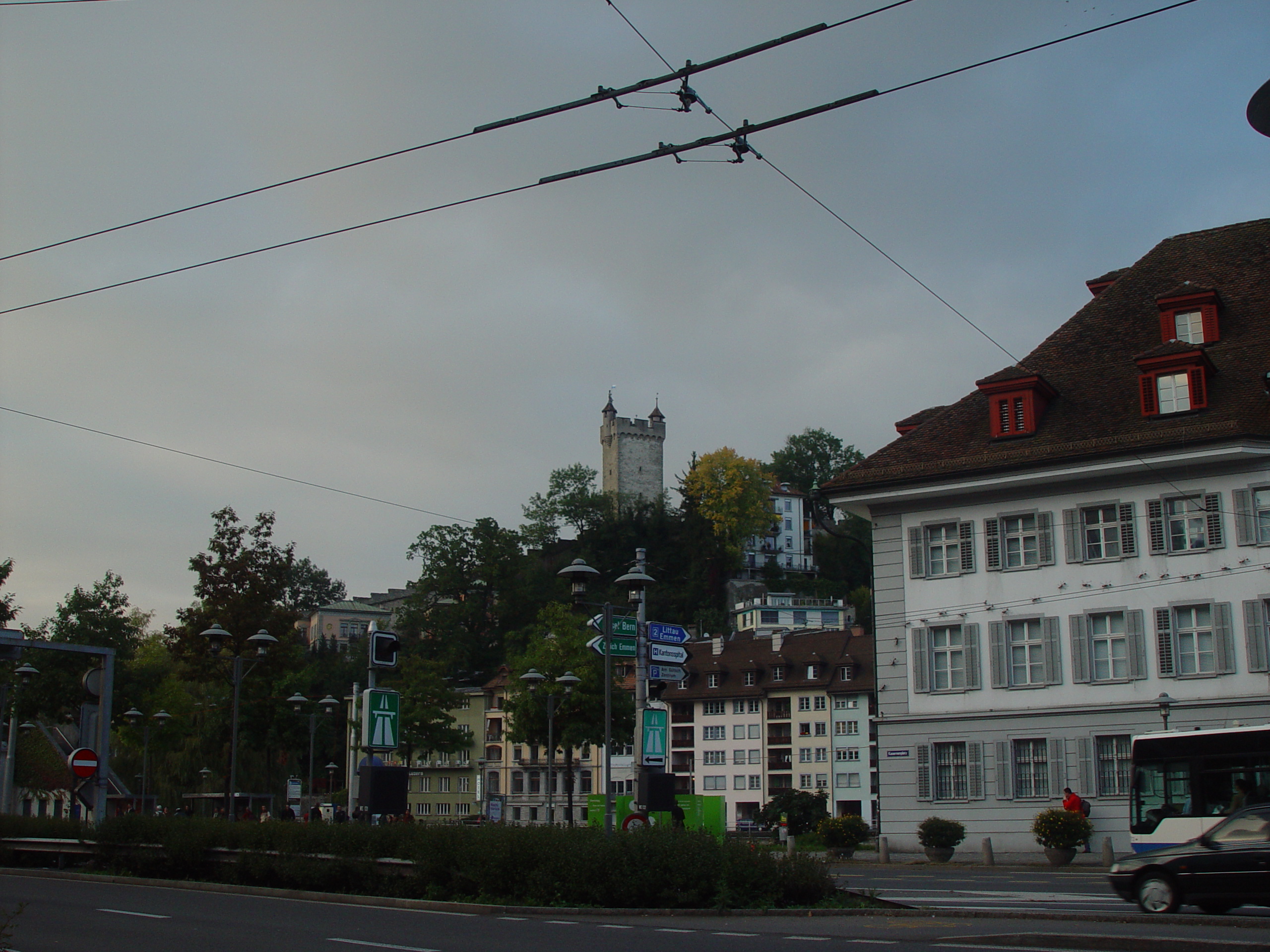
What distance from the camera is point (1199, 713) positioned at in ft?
103

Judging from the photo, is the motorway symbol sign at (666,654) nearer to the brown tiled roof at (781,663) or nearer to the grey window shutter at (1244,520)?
the grey window shutter at (1244,520)

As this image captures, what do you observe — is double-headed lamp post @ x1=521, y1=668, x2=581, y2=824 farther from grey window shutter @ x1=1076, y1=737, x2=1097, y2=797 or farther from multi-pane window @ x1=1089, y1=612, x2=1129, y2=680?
multi-pane window @ x1=1089, y1=612, x2=1129, y2=680

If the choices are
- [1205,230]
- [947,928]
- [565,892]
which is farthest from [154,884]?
[1205,230]

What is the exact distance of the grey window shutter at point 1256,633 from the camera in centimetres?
3100

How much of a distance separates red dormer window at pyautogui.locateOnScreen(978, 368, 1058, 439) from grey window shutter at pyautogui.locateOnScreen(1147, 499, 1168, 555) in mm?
3637

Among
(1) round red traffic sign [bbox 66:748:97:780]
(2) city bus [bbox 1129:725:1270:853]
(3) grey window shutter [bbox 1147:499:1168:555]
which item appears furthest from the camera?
(3) grey window shutter [bbox 1147:499:1168:555]

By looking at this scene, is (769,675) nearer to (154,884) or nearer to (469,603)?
(469,603)

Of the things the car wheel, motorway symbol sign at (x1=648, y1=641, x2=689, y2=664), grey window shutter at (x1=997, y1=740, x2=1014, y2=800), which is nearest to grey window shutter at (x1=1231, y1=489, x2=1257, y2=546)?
grey window shutter at (x1=997, y1=740, x2=1014, y2=800)

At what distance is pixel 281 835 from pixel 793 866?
7926 millimetres

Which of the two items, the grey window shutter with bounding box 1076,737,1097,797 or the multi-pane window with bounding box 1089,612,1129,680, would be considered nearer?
the grey window shutter with bounding box 1076,737,1097,797

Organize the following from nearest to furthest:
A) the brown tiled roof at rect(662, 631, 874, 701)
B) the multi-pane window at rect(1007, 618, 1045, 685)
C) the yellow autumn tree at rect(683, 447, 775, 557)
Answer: the multi-pane window at rect(1007, 618, 1045, 685), the brown tiled roof at rect(662, 631, 874, 701), the yellow autumn tree at rect(683, 447, 775, 557)

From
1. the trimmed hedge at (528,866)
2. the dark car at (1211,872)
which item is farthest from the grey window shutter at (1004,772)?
the dark car at (1211,872)

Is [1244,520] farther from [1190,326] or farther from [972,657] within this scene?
[972,657]

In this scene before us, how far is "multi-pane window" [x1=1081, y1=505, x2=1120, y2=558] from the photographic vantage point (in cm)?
3359
